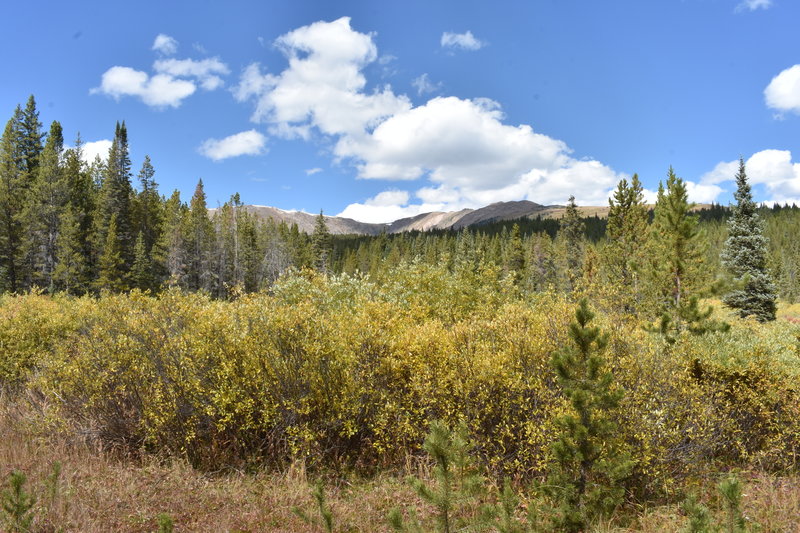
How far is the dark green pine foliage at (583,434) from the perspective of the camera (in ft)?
16.0

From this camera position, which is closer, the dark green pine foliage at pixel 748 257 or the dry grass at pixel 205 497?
the dry grass at pixel 205 497

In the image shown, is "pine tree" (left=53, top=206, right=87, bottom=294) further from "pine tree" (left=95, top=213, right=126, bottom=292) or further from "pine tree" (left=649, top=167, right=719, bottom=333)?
"pine tree" (left=649, top=167, right=719, bottom=333)

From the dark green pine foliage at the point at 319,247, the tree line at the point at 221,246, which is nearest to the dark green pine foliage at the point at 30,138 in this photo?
the tree line at the point at 221,246

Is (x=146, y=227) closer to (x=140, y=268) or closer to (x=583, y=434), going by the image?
(x=140, y=268)

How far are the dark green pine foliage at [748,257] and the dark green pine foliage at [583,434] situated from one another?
92.5 feet

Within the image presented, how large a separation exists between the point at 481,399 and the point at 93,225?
165ft

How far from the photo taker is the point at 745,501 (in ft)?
20.5

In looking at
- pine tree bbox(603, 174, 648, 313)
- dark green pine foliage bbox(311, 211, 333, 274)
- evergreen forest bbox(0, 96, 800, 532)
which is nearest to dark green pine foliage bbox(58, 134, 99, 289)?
dark green pine foliage bbox(311, 211, 333, 274)

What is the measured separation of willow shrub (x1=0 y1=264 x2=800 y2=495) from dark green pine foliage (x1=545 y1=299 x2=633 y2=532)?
1.21m

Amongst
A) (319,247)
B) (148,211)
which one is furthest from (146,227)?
(319,247)

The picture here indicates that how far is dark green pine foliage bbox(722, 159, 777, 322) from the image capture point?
1049 inches

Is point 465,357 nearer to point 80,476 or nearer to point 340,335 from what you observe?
point 340,335

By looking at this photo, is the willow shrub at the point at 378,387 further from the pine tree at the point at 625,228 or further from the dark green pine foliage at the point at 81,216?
the dark green pine foliage at the point at 81,216

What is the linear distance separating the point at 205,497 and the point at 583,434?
5958 mm
